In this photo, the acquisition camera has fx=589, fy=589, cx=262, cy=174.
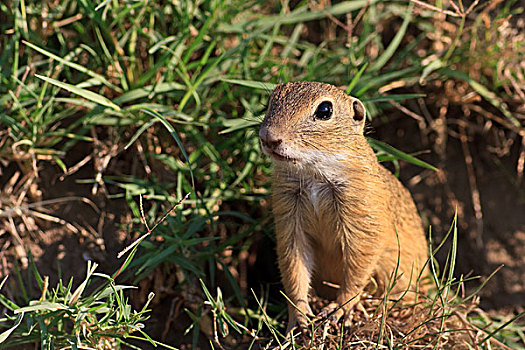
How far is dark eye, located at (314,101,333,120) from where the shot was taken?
3.05 metres

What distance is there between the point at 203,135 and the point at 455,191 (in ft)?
7.76

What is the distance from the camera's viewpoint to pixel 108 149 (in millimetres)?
4047

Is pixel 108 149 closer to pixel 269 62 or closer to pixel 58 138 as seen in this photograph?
pixel 58 138

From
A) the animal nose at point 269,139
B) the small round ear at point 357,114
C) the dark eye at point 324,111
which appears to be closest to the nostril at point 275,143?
the animal nose at point 269,139

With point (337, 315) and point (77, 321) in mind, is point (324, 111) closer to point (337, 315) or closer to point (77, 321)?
point (337, 315)

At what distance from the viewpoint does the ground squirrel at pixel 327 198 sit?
2.98 meters

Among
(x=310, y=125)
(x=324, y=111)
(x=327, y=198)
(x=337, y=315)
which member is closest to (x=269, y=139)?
(x=310, y=125)

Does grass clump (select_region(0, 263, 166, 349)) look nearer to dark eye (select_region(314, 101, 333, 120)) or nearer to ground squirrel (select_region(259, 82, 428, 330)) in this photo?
ground squirrel (select_region(259, 82, 428, 330))

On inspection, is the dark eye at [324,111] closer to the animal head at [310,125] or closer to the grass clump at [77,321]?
the animal head at [310,125]

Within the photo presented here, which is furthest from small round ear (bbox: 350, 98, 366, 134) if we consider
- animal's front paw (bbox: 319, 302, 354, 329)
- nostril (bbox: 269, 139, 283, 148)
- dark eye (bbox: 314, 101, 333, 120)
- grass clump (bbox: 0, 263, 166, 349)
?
grass clump (bbox: 0, 263, 166, 349)

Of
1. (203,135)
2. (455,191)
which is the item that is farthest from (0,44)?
(455,191)

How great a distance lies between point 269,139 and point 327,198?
664 mm

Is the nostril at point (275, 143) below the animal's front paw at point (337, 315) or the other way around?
the other way around

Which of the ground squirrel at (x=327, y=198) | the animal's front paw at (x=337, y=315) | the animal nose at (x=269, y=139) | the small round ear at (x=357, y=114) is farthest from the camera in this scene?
the animal's front paw at (x=337, y=315)
